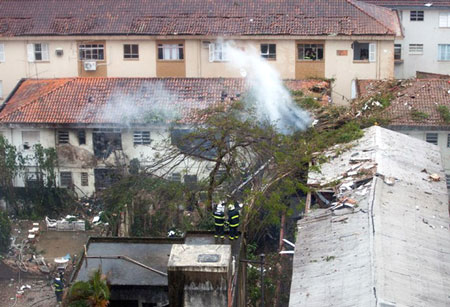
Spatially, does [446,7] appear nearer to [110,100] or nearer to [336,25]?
[336,25]

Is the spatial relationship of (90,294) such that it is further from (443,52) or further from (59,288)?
(443,52)

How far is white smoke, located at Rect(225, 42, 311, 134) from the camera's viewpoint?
2664 centimetres

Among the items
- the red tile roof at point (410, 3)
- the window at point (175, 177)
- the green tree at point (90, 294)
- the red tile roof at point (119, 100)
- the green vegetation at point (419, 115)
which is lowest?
the green tree at point (90, 294)

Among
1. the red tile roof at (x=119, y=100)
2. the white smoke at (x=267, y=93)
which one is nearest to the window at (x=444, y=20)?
the white smoke at (x=267, y=93)

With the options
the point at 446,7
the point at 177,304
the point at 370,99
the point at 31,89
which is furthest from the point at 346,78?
the point at 177,304

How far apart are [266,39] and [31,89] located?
9712 mm

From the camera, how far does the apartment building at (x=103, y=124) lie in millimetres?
27344

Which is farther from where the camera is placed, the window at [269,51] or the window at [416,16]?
the window at [416,16]

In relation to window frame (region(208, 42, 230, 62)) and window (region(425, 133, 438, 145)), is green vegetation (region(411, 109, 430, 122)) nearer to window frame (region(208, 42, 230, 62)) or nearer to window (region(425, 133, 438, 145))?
window (region(425, 133, 438, 145))

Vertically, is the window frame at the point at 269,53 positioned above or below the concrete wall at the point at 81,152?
above

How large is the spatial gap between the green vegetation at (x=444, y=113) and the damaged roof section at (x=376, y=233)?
13.2 feet

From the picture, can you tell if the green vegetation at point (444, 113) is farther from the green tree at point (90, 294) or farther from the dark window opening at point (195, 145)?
the green tree at point (90, 294)

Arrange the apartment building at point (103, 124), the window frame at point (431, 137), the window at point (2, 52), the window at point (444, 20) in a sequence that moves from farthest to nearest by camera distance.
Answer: the window at point (444, 20) < the window at point (2, 52) < the apartment building at point (103, 124) < the window frame at point (431, 137)

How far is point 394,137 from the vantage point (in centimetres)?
2369
